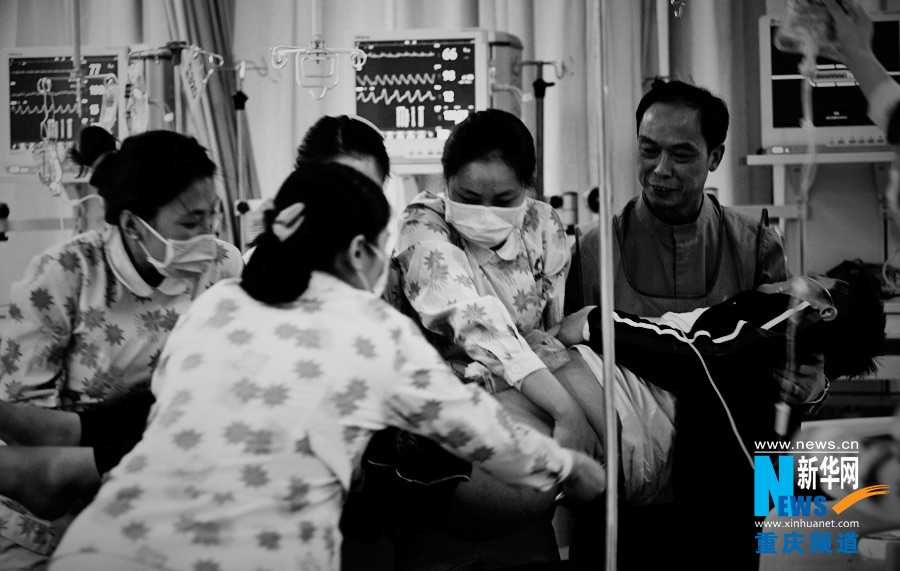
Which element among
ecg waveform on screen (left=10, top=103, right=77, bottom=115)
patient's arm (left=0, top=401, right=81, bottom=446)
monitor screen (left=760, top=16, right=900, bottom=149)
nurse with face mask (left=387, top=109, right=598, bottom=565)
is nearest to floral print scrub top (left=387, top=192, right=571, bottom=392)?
nurse with face mask (left=387, top=109, right=598, bottom=565)

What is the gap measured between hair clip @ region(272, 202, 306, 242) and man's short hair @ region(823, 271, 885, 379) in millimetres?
1008

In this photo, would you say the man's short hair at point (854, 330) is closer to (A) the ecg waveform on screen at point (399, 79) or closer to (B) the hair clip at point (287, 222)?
(B) the hair clip at point (287, 222)

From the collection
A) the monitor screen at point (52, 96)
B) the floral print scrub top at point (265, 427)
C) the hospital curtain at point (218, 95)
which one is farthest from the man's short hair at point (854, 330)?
the monitor screen at point (52, 96)

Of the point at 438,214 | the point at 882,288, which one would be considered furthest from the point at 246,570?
the point at 882,288

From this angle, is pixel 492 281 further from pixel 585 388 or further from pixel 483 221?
pixel 585 388

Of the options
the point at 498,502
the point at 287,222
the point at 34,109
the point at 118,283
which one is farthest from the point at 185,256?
the point at 34,109

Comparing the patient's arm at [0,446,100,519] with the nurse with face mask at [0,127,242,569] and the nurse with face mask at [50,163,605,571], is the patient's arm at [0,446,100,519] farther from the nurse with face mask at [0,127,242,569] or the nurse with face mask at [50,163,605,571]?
the nurse with face mask at [50,163,605,571]

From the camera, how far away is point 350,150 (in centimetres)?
162

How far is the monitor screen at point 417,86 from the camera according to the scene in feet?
7.36

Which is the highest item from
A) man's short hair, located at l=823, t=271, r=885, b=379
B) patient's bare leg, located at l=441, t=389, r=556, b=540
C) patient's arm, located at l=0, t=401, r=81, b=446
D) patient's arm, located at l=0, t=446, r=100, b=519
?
man's short hair, located at l=823, t=271, r=885, b=379

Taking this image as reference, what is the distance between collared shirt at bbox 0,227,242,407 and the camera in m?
1.32

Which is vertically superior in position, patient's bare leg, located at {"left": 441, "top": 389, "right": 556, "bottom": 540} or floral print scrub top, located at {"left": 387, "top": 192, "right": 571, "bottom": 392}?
floral print scrub top, located at {"left": 387, "top": 192, "right": 571, "bottom": 392}

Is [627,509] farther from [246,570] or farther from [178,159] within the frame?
[178,159]

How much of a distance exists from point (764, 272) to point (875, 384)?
697 millimetres
